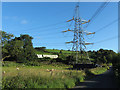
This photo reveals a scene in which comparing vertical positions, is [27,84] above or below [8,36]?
below

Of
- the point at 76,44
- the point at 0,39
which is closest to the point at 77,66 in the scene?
the point at 76,44

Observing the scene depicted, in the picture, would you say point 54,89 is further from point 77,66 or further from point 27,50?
point 27,50

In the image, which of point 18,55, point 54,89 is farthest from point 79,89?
point 18,55

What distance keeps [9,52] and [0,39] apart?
21.3 feet

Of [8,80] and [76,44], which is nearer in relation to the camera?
[8,80]

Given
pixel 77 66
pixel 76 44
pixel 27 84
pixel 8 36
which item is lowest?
pixel 77 66

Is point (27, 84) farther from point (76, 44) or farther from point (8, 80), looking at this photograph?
point (76, 44)

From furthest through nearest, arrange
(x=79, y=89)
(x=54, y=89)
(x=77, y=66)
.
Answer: (x=77, y=66)
(x=79, y=89)
(x=54, y=89)

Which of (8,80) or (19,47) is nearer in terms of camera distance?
(8,80)

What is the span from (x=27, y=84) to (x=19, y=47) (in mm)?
50513

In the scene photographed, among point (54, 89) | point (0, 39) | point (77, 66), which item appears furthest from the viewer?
point (0, 39)

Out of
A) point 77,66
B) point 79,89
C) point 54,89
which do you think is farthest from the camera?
point 77,66

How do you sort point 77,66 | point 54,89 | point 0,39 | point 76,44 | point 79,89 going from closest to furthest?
point 54,89 → point 79,89 → point 77,66 → point 76,44 → point 0,39

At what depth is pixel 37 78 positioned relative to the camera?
1002cm
